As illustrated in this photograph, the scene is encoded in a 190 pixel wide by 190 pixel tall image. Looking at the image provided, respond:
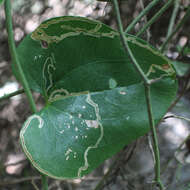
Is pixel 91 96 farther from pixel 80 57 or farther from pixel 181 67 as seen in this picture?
pixel 181 67

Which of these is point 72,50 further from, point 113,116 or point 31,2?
point 31,2

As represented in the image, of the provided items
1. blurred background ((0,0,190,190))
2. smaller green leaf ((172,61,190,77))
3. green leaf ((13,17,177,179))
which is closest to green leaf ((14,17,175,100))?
green leaf ((13,17,177,179))

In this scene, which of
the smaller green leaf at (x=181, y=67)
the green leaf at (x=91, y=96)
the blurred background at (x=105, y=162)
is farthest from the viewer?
the blurred background at (x=105, y=162)

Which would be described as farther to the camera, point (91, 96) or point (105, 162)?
point (105, 162)

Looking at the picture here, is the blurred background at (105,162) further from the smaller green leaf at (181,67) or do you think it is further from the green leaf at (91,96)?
the green leaf at (91,96)

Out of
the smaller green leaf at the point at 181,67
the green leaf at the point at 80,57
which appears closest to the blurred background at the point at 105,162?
the smaller green leaf at the point at 181,67

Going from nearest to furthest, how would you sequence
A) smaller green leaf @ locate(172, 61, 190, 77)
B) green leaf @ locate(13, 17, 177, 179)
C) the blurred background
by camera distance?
1. green leaf @ locate(13, 17, 177, 179)
2. smaller green leaf @ locate(172, 61, 190, 77)
3. the blurred background

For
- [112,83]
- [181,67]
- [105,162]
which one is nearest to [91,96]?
[112,83]

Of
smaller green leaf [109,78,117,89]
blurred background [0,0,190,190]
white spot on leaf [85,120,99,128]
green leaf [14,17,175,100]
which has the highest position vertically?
green leaf [14,17,175,100]

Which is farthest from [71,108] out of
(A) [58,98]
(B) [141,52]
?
(B) [141,52]

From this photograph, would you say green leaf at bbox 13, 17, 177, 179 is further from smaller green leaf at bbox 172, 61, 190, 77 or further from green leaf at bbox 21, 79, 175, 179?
smaller green leaf at bbox 172, 61, 190, 77
